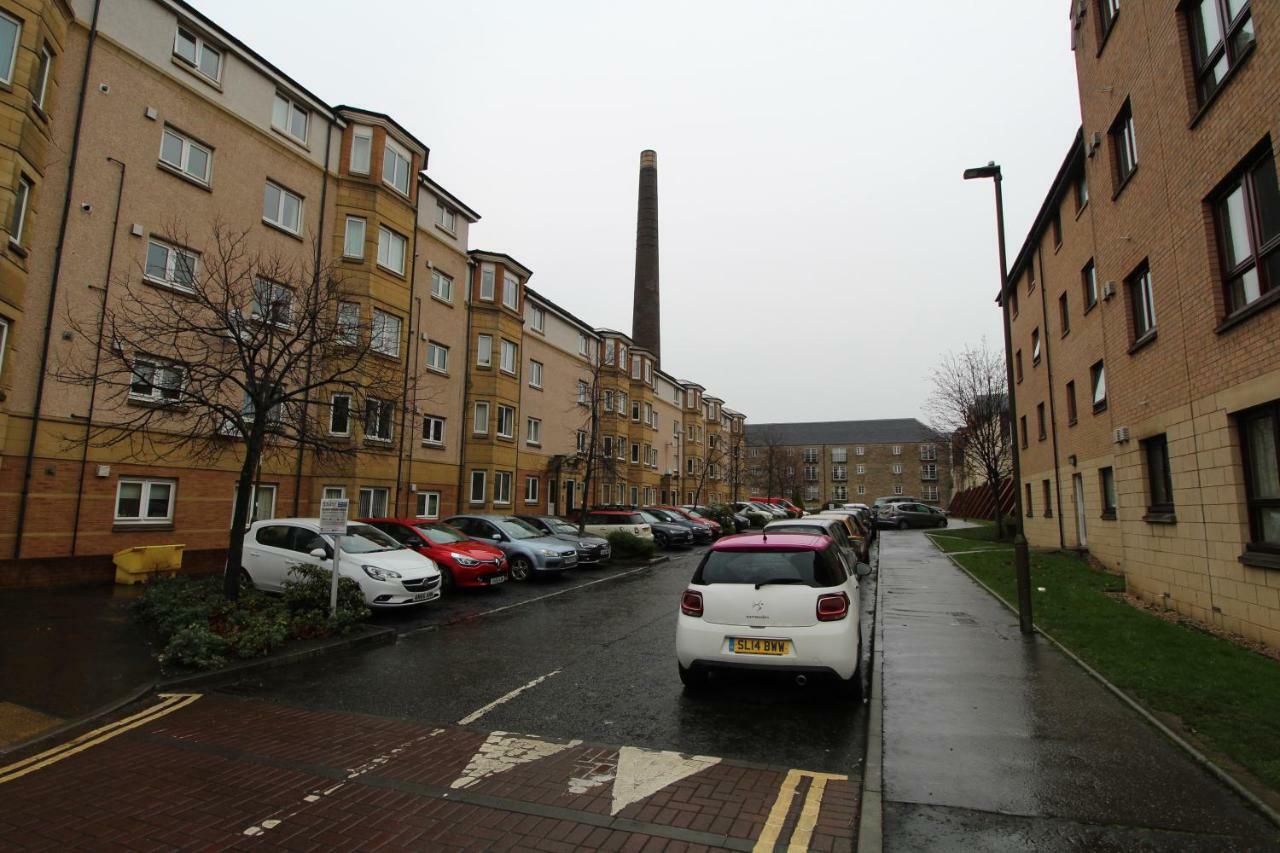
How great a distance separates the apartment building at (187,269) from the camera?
12.4 m

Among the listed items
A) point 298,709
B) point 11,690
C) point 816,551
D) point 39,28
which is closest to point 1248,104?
point 816,551

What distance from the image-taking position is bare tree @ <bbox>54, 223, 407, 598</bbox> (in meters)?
9.92

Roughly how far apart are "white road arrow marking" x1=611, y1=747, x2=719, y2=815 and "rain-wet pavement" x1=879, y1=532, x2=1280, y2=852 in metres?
1.41

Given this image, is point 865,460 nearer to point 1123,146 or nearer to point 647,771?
point 1123,146

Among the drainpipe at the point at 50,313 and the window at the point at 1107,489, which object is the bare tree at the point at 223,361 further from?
the window at the point at 1107,489

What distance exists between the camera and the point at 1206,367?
9.12 m

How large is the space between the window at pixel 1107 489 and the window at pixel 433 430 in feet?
67.3

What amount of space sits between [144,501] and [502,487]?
46.1 ft

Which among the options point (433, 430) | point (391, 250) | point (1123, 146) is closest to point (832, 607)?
point (1123, 146)

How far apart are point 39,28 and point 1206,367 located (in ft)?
65.8

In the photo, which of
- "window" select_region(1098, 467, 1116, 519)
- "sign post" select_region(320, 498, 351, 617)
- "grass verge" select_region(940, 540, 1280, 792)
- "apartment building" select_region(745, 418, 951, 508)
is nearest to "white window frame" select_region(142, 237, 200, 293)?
"sign post" select_region(320, 498, 351, 617)

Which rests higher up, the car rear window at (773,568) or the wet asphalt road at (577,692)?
the car rear window at (773,568)

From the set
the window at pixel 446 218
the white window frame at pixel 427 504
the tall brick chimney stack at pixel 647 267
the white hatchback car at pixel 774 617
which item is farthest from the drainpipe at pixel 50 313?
the tall brick chimney stack at pixel 647 267

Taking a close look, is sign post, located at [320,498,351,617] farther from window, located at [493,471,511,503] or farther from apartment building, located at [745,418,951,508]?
apartment building, located at [745,418,951,508]
